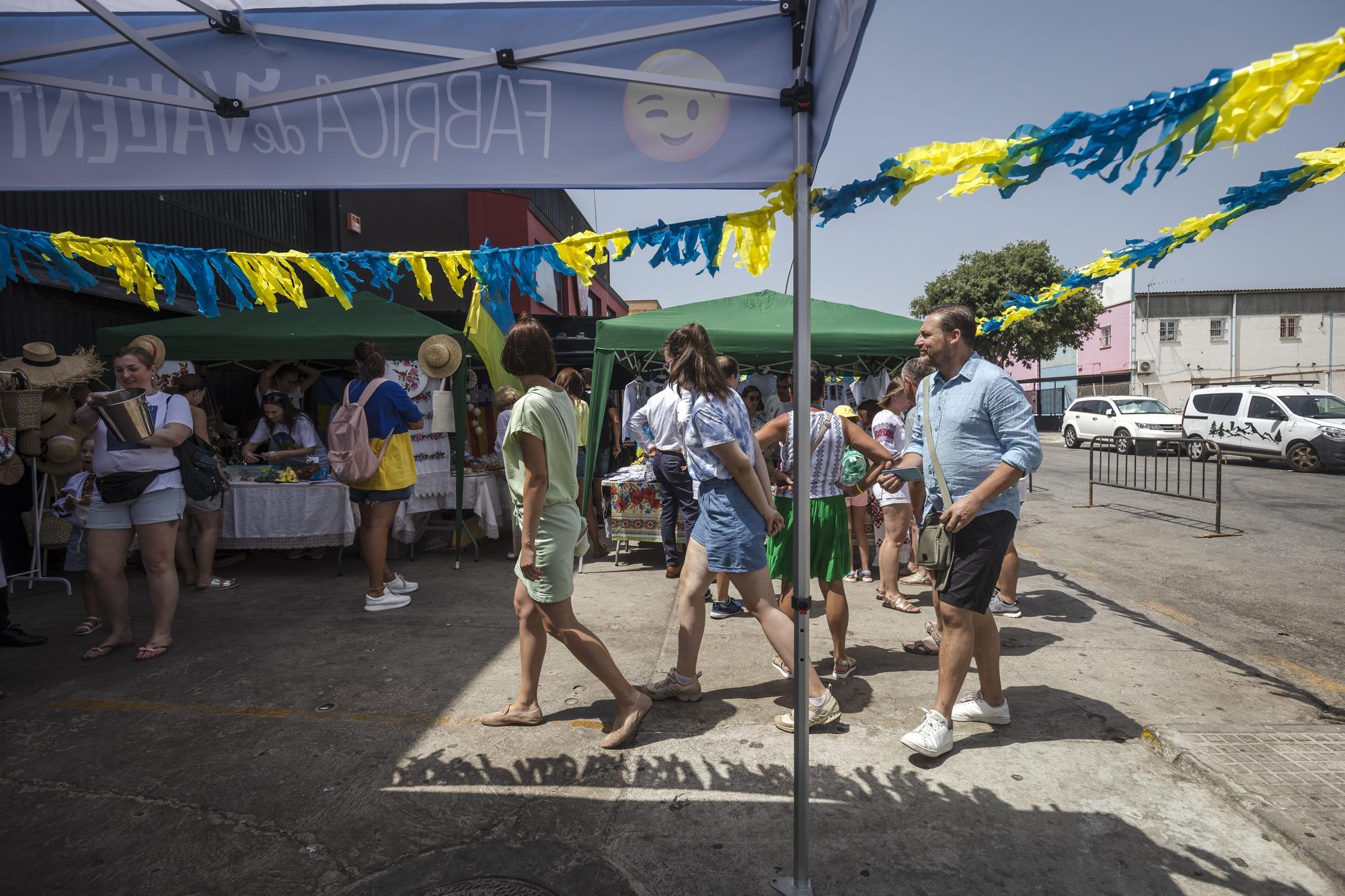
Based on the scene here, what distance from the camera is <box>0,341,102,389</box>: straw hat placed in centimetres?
559

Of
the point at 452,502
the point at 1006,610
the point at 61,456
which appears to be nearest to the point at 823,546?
the point at 1006,610

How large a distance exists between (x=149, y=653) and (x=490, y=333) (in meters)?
4.30

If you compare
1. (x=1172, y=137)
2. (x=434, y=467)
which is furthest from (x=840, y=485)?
(x=434, y=467)

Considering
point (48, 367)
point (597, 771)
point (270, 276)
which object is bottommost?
point (597, 771)

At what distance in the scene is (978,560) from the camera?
3.01 meters

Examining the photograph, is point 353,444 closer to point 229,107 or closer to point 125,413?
point 125,413

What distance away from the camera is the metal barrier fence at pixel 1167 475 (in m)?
8.52

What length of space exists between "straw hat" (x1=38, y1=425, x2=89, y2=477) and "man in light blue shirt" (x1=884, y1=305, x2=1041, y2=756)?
20.9 ft

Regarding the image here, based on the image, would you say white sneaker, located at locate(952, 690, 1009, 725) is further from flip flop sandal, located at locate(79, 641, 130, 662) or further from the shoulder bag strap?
flip flop sandal, located at locate(79, 641, 130, 662)

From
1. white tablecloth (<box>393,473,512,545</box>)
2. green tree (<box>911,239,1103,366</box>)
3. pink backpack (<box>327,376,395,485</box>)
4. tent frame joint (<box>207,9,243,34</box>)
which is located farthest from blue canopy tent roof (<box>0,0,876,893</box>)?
green tree (<box>911,239,1103,366</box>)

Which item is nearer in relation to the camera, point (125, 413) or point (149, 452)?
point (125, 413)

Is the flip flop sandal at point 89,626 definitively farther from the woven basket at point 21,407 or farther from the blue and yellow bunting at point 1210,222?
the blue and yellow bunting at point 1210,222

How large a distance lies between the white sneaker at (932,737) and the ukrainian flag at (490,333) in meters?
5.23

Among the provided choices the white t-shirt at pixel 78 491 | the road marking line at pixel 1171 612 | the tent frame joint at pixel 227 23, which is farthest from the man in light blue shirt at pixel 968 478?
the white t-shirt at pixel 78 491
